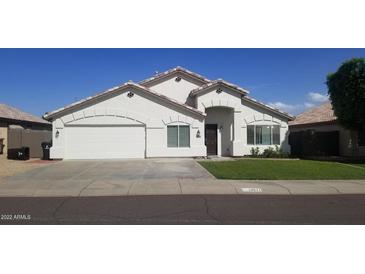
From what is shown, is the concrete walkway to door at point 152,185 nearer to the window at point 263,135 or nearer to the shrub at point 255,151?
the shrub at point 255,151

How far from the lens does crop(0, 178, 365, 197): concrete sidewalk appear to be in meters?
10.8

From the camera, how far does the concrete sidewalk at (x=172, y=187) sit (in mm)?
10836

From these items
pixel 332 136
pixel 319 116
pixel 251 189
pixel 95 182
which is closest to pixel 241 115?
pixel 332 136

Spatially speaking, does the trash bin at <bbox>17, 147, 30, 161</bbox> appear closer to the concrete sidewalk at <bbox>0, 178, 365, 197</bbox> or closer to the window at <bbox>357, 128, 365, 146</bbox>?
the concrete sidewalk at <bbox>0, 178, 365, 197</bbox>

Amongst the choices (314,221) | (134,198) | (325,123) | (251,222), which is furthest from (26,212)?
(325,123)

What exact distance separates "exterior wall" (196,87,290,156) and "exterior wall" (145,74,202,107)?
144 inches

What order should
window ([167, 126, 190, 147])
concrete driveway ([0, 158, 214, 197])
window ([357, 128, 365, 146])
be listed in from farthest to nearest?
window ([357, 128, 365, 146])
window ([167, 126, 190, 147])
concrete driveway ([0, 158, 214, 197])

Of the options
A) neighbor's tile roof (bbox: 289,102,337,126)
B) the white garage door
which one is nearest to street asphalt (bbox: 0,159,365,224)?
the white garage door

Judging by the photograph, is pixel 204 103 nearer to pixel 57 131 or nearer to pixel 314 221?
pixel 57 131

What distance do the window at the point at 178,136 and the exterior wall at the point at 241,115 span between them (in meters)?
2.12

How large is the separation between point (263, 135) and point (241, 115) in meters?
2.20

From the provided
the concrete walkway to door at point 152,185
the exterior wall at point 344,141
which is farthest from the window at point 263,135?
the concrete walkway to door at point 152,185

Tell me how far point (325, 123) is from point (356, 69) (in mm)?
7599

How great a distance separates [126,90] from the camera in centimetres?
2284
